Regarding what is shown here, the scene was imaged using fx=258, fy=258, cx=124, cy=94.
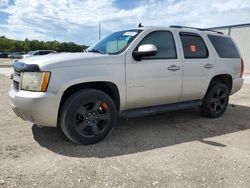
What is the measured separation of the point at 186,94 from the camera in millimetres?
5160

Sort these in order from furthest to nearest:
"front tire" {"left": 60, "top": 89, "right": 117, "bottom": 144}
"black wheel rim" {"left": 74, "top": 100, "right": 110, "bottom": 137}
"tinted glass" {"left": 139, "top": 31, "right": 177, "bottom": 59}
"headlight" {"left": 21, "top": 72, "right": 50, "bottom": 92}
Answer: "tinted glass" {"left": 139, "top": 31, "right": 177, "bottom": 59} → "black wheel rim" {"left": 74, "top": 100, "right": 110, "bottom": 137} → "front tire" {"left": 60, "top": 89, "right": 117, "bottom": 144} → "headlight" {"left": 21, "top": 72, "right": 50, "bottom": 92}

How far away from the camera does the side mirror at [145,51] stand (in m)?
4.10

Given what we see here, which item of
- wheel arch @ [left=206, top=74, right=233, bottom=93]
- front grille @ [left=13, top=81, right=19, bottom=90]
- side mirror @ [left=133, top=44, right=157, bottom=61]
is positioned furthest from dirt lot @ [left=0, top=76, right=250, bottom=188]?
side mirror @ [left=133, top=44, right=157, bottom=61]

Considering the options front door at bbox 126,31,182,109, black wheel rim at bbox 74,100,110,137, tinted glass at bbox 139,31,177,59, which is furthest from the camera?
tinted glass at bbox 139,31,177,59

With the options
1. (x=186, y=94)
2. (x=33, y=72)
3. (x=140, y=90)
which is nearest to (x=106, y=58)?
(x=140, y=90)

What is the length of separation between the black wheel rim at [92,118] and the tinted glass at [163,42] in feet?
4.30

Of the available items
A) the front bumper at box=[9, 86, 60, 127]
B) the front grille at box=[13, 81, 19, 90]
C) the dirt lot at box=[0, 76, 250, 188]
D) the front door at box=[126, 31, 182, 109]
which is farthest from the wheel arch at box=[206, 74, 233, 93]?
the front grille at box=[13, 81, 19, 90]

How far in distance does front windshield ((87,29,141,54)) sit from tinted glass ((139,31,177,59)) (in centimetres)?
26

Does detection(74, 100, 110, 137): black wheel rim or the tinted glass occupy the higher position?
the tinted glass

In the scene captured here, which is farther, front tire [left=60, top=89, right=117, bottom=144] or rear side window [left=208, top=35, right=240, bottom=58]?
rear side window [left=208, top=35, right=240, bottom=58]

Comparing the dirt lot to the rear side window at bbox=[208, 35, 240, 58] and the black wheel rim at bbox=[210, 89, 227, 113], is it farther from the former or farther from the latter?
the rear side window at bbox=[208, 35, 240, 58]

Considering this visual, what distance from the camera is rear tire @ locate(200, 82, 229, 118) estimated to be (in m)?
5.72

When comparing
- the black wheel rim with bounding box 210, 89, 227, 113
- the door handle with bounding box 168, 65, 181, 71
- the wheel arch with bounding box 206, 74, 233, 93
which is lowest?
the black wheel rim with bounding box 210, 89, 227, 113

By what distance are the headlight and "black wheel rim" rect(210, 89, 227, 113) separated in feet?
12.4
